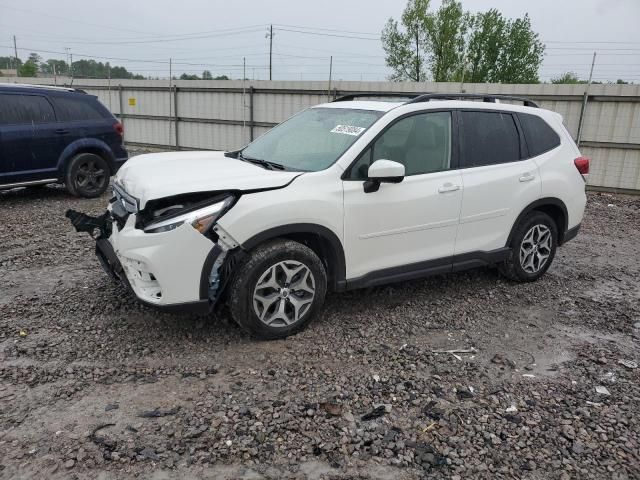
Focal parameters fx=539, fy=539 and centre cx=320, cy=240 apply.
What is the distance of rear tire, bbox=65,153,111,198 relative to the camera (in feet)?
29.0

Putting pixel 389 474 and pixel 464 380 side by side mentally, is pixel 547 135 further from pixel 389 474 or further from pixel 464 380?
pixel 389 474

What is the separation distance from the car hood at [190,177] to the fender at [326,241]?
12.7 inches

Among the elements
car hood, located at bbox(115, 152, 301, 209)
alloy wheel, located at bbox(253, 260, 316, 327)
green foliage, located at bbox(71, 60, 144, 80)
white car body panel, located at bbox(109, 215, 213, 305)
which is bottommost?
alloy wheel, located at bbox(253, 260, 316, 327)

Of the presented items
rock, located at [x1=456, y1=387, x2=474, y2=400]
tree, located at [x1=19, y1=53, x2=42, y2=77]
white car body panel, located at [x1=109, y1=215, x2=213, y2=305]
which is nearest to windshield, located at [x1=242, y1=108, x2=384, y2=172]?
white car body panel, located at [x1=109, y1=215, x2=213, y2=305]

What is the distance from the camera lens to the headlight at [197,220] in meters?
3.56

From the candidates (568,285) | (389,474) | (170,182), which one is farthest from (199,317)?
(568,285)

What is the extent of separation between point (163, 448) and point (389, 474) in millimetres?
1168

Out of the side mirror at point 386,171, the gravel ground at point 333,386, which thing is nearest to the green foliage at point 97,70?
the gravel ground at point 333,386

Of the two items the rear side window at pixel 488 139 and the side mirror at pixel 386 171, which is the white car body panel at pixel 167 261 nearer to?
the side mirror at pixel 386 171

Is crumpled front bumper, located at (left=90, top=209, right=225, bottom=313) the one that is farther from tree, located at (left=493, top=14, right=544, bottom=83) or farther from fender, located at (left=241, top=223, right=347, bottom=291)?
tree, located at (left=493, top=14, right=544, bottom=83)

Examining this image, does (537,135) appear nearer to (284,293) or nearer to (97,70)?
(284,293)

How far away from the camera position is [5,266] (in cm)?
553

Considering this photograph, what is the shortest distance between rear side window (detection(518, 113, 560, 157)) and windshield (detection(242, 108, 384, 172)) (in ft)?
5.80

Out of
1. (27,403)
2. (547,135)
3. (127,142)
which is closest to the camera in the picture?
(27,403)
